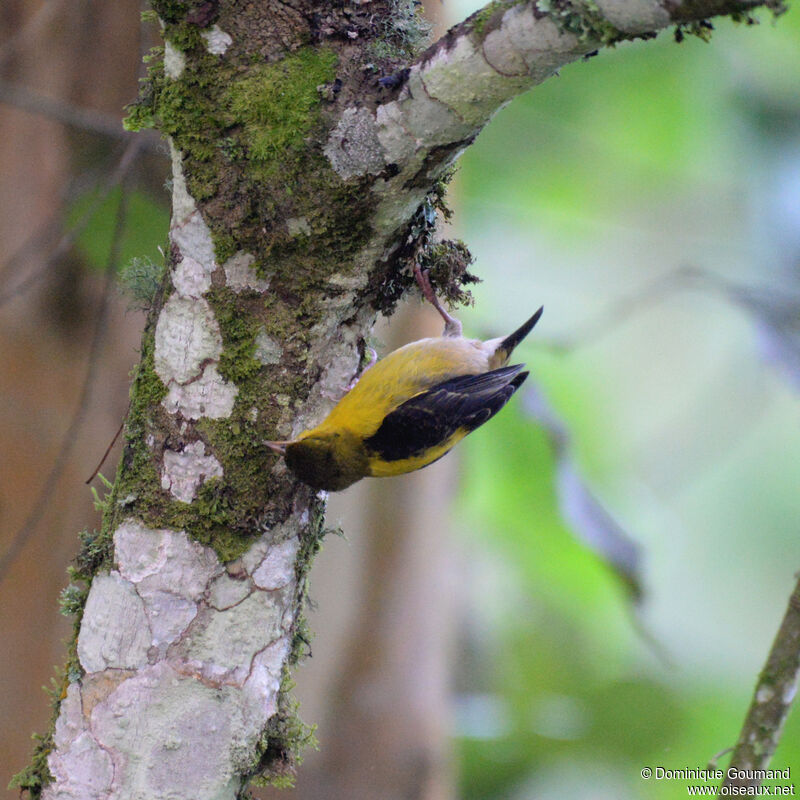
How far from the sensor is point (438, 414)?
9.72 feet

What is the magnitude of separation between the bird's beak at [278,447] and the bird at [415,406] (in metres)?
0.32

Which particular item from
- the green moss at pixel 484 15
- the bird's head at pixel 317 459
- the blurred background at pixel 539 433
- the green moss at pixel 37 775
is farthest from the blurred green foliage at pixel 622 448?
the green moss at pixel 37 775

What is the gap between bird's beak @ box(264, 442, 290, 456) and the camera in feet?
6.77

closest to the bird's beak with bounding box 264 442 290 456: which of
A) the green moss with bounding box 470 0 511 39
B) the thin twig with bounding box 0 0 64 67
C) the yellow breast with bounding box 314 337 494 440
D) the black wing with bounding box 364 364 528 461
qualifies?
the yellow breast with bounding box 314 337 494 440

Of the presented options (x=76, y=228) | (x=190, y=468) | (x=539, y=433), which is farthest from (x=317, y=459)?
(x=539, y=433)

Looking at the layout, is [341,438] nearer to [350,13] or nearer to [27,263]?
[350,13]

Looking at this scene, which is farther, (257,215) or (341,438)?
(341,438)

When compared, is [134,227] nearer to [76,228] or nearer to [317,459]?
[76,228]

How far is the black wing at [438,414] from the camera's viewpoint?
9.60 feet

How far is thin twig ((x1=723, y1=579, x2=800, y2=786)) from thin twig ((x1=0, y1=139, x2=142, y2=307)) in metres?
2.30

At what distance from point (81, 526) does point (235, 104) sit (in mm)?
2289

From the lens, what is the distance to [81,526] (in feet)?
11.7

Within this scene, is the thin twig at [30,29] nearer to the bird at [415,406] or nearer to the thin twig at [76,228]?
the thin twig at [76,228]

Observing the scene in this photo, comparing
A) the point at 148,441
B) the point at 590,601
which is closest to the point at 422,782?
the point at 590,601
